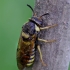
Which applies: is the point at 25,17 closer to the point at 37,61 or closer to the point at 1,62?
the point at 1,62

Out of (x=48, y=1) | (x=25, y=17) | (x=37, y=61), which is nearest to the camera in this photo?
(x=48, y=1)

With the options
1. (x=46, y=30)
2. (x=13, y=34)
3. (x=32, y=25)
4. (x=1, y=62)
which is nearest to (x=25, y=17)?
(x=13, y=34)

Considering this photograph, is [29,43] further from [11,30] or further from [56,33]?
[11,30]

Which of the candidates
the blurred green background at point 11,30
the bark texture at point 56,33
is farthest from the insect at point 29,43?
the blurred green background at point 11,30

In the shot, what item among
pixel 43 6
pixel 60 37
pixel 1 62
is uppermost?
pixel 43 6

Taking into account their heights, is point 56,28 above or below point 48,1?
below

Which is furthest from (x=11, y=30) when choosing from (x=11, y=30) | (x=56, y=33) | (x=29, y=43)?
(x=56, y=33)

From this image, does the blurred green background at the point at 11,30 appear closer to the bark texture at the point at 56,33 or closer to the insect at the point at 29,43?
the insect at the point at 29,43
